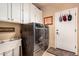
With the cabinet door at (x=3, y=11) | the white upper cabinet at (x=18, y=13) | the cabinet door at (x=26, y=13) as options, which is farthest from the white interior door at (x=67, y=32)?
the cabinet door at (x=3, y=11)

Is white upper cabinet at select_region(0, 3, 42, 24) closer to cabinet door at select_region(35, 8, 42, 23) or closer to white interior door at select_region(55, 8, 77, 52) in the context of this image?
cabinet door at select_region(35, 8, 42, 23)

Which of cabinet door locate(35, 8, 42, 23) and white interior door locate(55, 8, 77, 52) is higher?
cabinet door locate(35, 8, 42, 23)

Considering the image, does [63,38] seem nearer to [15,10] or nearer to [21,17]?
[21,17]

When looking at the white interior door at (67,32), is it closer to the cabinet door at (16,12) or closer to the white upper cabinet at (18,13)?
the white upper cabinet at (18,13)

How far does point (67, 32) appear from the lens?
287 centimetres

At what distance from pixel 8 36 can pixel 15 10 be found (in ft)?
1.70

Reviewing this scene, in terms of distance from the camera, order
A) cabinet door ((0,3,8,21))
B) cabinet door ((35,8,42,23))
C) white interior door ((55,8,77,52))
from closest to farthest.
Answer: cabinet door ((0,3,8,21)), white interior door ((55,8,77,52)), cabinet door ((35,8,42,23))

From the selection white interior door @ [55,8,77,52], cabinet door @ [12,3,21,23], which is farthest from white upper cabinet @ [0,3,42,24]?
white interior door @ [55,8,77,52]

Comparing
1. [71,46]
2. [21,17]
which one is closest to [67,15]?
[71,46]

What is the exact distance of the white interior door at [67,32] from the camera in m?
2.73

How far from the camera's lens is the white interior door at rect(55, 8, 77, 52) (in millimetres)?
2734

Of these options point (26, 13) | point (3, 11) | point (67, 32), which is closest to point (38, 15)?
point (26, 13)

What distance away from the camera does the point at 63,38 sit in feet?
9.64

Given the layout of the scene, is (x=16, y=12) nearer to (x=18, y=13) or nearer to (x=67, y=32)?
(x=18, y=13)
